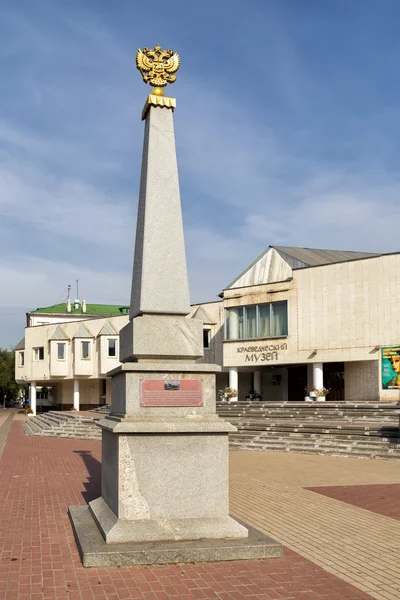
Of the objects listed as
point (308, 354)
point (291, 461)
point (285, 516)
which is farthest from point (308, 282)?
point (285, 516)

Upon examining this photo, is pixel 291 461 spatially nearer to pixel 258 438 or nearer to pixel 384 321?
pixel 258 438

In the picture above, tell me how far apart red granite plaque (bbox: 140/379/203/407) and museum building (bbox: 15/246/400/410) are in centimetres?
2105

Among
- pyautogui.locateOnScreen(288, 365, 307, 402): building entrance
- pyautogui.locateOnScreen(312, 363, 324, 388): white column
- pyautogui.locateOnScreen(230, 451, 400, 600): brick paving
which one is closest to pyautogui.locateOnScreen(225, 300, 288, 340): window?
pyautogui.locateOnScreen(312, 363, 324, 388): white column

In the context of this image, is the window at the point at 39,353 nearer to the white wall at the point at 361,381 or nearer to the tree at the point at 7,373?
the white wall at the point at 361,381

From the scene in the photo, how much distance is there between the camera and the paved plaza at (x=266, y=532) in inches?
224

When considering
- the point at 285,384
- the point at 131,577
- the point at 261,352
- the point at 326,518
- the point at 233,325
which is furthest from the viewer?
the point at 285,384

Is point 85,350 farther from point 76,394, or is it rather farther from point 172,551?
point 172,551

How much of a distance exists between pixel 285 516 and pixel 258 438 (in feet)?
40.3

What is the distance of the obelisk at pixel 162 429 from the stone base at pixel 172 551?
0.01 meters

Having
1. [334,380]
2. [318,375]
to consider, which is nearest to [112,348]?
[334,380]

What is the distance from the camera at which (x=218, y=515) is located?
23.7 feet

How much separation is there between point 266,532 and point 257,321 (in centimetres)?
2598

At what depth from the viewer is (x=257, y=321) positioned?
33.9 metres

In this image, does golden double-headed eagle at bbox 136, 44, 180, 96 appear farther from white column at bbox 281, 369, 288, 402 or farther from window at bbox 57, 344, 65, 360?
window at bbox 57, 344, 65, 360
